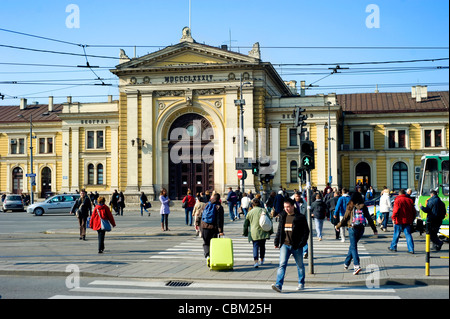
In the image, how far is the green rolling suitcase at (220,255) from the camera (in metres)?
Answer: 13.6

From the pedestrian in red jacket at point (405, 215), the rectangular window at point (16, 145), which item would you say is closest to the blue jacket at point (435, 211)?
the pedestrian in red jacket at point (405, 215)

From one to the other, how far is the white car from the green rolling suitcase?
1144 inches

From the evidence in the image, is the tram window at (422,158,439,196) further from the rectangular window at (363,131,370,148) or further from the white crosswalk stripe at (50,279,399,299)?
the rectangular window at (363,131,370,148)

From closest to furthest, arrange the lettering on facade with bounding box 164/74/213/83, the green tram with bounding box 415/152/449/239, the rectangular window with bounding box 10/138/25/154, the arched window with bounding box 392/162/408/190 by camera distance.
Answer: the green tram with bounding box 415/152/449/239 < the lettering on facade with bounding box 164/74/213/83 < the arched window with bounding box 392/162/408/190 < the rectangular window with bounding box 10/138/25/154

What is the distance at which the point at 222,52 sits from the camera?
47.5m

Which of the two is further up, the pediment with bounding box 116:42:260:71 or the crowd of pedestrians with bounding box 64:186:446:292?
the pediment with bounding box 116:42:260:71

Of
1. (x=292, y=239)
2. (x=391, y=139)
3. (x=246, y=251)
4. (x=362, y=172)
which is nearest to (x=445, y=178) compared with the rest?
(x=246, y=251)

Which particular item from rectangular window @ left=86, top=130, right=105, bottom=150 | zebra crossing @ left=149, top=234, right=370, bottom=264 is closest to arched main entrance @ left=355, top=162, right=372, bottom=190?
rectangular window @ left=86, top=130, right=105, bottom=150

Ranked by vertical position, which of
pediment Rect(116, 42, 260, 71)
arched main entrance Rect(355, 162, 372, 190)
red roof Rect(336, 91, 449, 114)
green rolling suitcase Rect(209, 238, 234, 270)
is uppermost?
pediment Rect(116, 42, 260, 71)

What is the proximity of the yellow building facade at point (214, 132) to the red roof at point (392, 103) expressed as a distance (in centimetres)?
30

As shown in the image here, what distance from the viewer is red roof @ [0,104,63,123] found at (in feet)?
202

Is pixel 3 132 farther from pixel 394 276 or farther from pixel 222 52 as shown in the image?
pixel 394 276

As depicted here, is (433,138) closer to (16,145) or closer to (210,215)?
(210,215)
